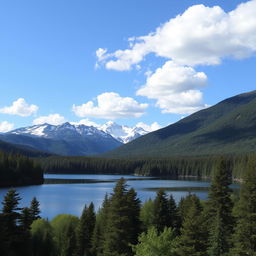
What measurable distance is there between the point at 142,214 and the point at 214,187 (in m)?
14.8

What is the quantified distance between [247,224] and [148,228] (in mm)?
17418

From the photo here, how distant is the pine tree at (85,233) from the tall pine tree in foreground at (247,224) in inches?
1003

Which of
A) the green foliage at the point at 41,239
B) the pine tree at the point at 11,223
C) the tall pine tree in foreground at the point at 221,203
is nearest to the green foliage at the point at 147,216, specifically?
the tall pine tree in foreground at the point at 221,203

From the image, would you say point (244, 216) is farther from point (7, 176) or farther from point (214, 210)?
point (7, 176)

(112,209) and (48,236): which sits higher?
(112,209)

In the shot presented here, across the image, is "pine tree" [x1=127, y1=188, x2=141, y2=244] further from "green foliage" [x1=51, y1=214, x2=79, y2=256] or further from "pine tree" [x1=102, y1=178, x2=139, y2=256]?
"green foliage" [x1=51, y1=214, x2=79, y2=256]

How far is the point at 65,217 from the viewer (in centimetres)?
6931

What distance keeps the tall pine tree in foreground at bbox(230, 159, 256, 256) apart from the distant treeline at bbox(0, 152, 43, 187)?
145 meters

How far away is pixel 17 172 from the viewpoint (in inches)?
7160

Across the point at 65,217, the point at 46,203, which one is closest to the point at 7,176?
the point at 46,203

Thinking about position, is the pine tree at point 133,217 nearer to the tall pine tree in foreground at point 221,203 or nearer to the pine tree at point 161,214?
the pine tree at point 161,214

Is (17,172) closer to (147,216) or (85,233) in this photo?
(85,233)

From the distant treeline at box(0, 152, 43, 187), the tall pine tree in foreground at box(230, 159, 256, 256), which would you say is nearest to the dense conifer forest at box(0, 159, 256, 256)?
the tall pine tree in foreground at box(230, 159, 256, 256)

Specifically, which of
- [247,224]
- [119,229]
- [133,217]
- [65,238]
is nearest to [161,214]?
[133,217]
